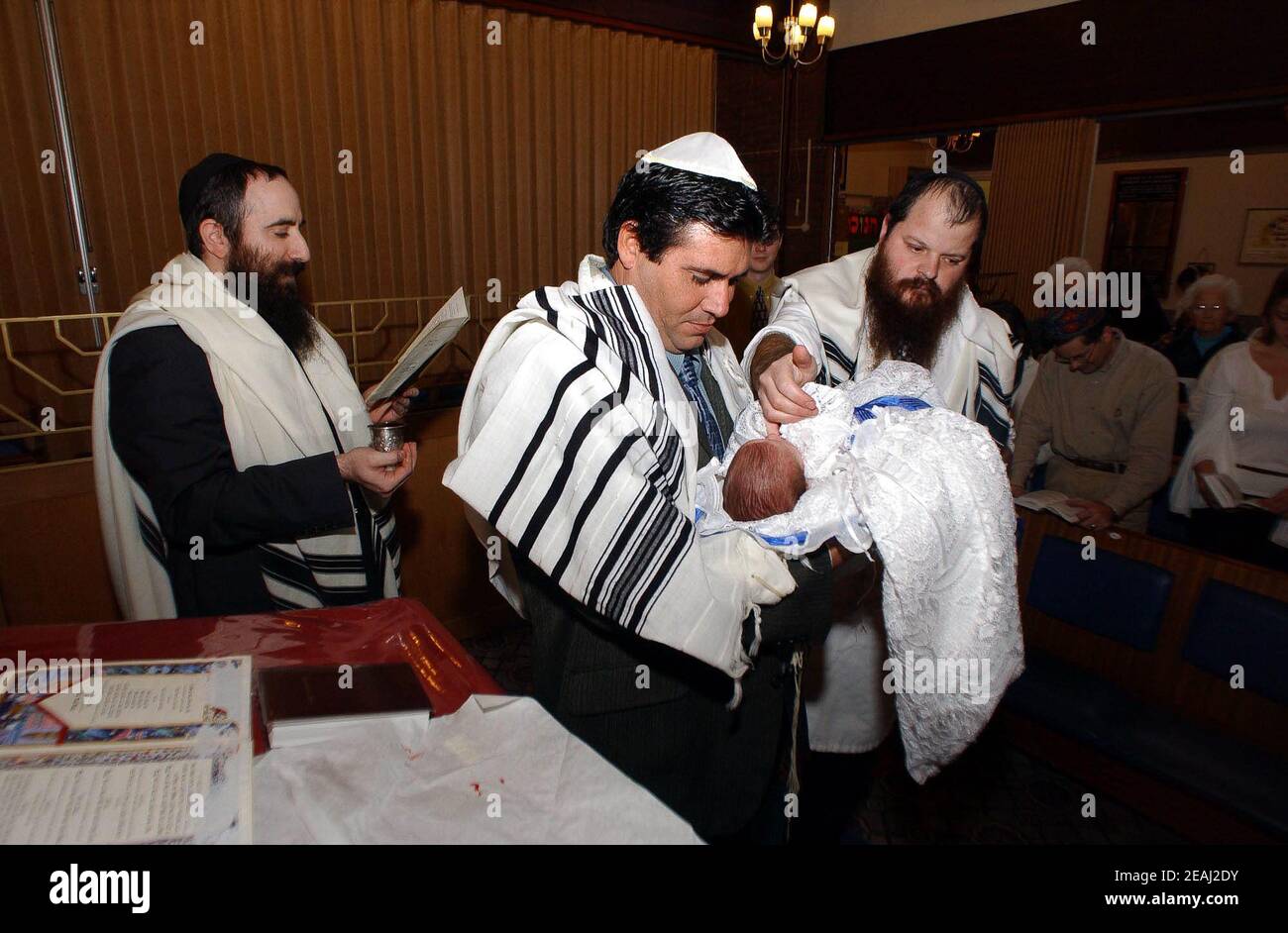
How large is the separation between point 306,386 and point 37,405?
4261 millimetres

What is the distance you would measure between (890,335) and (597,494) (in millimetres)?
1269

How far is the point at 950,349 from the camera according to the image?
217cm

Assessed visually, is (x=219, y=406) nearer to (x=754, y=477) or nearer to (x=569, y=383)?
(x=569, y=383)

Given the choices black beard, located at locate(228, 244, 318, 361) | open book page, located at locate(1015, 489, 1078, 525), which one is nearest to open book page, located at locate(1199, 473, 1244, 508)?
open book page, located at locate(1015, 489, 1078, 525)

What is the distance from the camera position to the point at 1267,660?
241 centimetres

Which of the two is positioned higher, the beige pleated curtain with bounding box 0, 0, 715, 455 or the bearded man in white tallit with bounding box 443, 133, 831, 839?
the beige pleated curtain with bounding box 0, 0, 715, 455

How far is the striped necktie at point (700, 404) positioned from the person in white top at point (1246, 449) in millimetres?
2872

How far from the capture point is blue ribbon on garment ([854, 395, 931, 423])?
150cm

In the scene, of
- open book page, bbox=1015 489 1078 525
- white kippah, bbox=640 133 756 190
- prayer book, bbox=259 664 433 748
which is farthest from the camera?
open book page, bbox=1015 489 1078 525

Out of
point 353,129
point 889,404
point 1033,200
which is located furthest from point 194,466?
point 1033,200

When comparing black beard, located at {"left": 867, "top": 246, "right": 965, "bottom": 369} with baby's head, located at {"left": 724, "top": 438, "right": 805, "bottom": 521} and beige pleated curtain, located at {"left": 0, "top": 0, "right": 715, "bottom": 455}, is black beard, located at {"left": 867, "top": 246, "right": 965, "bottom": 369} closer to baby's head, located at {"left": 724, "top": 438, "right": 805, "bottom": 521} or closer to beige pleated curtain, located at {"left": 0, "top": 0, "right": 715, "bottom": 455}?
baby's head, located at {"left": 724, "top": 438, "right": 805, "bottom": 521}

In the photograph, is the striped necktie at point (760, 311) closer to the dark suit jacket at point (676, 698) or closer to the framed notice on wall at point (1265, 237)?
the dark suit jacket at point (676, 698)

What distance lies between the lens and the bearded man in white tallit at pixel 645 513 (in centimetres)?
119
